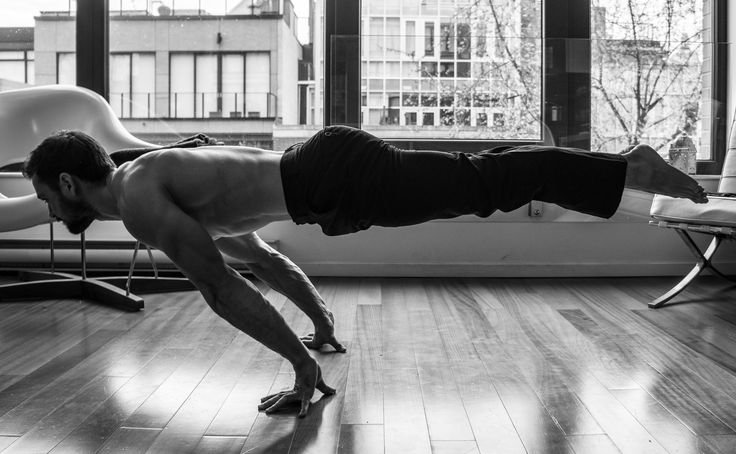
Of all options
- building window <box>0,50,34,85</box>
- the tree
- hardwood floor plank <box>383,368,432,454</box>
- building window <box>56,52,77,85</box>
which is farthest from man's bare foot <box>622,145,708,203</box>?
building window <box>0,50,34,85</box>

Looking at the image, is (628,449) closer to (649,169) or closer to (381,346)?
(649,169)

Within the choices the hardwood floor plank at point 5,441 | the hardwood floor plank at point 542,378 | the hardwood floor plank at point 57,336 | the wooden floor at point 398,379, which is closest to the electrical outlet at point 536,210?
the wooden floor at point 398,379

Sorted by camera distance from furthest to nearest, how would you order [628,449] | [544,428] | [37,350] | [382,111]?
1. [382,111]
2. [37,350]
3. [544,428]
4. [628,449]

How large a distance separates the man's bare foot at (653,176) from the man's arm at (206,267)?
3.12 feet

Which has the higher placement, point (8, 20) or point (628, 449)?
point (8, 20)

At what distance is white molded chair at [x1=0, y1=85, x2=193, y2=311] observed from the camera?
3.48 m

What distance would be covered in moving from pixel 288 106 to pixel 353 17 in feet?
2.08

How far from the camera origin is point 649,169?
73.3 inches

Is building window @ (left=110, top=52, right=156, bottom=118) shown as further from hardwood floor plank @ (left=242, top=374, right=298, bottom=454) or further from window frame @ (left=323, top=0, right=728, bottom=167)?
hardwood floor plank @ (left=242, top=374, right=298, bottom=454)

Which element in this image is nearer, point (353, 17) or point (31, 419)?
point (31, 419)

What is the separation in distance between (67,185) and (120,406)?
23.6 inches

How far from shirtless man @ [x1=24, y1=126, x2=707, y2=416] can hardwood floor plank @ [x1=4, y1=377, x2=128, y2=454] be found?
456 mm

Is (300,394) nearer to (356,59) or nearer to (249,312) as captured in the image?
(249,312)

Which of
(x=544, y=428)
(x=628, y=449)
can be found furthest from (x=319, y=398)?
(x=628, y=449)
